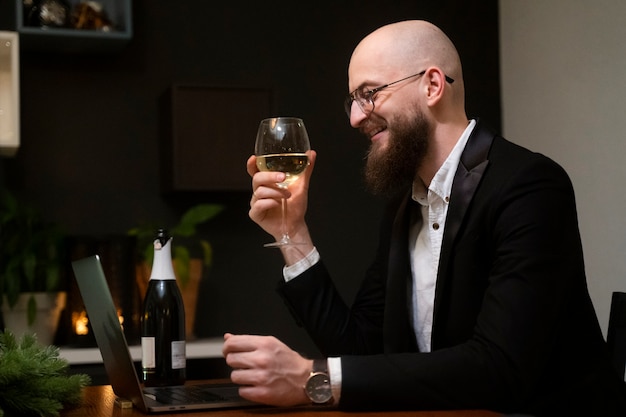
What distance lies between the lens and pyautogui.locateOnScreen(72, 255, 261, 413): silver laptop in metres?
1.51

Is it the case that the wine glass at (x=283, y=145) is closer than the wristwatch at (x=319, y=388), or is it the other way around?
the wristwatch at (x=319, y=388)

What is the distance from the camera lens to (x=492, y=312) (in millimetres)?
1687

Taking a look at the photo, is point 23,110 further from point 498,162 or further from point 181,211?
point 498,162

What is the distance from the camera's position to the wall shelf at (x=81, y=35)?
11.3 feet

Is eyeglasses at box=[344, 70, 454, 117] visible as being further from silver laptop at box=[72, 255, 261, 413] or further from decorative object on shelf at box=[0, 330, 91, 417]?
decorative object on shelf at box=[0, 330, 91, 417]

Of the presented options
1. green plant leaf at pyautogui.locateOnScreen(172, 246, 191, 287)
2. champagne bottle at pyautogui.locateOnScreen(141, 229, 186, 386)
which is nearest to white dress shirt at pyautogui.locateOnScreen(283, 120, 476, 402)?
champagne bottle at pyautogui.locateOnScreen(141, 229, 186, 386)

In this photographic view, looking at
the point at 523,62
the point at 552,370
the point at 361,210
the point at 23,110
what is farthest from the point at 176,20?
the point at 552,370

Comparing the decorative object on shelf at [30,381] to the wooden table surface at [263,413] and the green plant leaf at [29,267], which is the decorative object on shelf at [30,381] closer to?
the wooden table surface at [263,413]

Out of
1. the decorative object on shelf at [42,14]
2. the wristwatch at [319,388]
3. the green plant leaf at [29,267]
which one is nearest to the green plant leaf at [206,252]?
the green plant leaf at [29,267]

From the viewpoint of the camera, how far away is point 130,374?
1.51 metres

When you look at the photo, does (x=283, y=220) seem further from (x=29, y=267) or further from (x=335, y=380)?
(x=29, y=267)

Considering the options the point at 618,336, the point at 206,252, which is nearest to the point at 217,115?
the point at 206,252

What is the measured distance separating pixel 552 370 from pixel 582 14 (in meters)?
2.04

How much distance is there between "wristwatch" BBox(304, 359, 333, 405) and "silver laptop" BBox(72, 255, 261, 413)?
0.38ft
